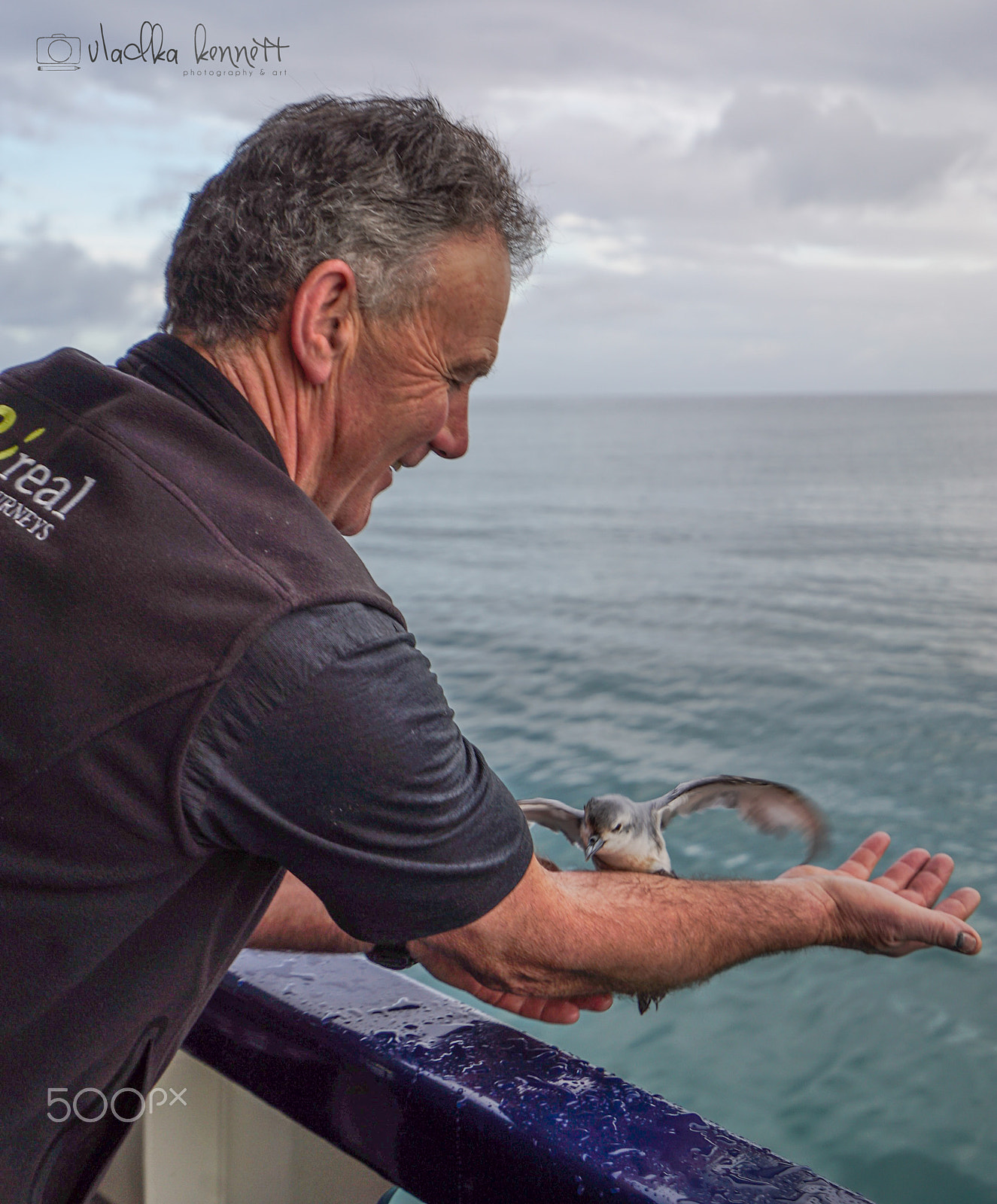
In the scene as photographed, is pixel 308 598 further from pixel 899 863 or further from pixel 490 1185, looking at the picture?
pixel 899 863

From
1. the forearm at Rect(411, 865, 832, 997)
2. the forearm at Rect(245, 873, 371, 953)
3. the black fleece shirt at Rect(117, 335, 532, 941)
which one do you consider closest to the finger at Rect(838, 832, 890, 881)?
the forearm at Rect(411, 865, 832, 997)

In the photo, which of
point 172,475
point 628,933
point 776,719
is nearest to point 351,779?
point 172,475

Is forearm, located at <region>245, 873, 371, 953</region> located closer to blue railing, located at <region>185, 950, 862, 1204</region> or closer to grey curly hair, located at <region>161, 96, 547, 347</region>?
blue railing, located at <region>185, 950, 862, 1204</region>

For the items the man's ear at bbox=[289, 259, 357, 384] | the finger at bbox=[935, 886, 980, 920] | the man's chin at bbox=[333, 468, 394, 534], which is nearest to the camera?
the man's ear at bbox=[289, 259, 357, 384]

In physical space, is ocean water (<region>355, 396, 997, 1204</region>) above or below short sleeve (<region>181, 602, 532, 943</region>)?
below

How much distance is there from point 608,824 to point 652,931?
0.89 m

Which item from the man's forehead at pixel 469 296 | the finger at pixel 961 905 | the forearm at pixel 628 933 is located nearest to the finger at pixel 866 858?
the finger at pixel 961 905

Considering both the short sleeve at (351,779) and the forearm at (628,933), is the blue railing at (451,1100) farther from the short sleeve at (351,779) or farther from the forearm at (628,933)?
the short sleeve at (351,779)

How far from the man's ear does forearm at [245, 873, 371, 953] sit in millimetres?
926

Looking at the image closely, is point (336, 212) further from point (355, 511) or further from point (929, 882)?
point (929, 882)

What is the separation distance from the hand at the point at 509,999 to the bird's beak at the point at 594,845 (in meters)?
0.68

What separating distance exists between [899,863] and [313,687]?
52.4 inches

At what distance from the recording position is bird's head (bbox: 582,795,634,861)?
2.43 metres

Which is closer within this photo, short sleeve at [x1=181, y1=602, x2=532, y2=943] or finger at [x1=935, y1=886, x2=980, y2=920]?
short sleeve at [x1=181, y1=602, x2=532, y2=943]
